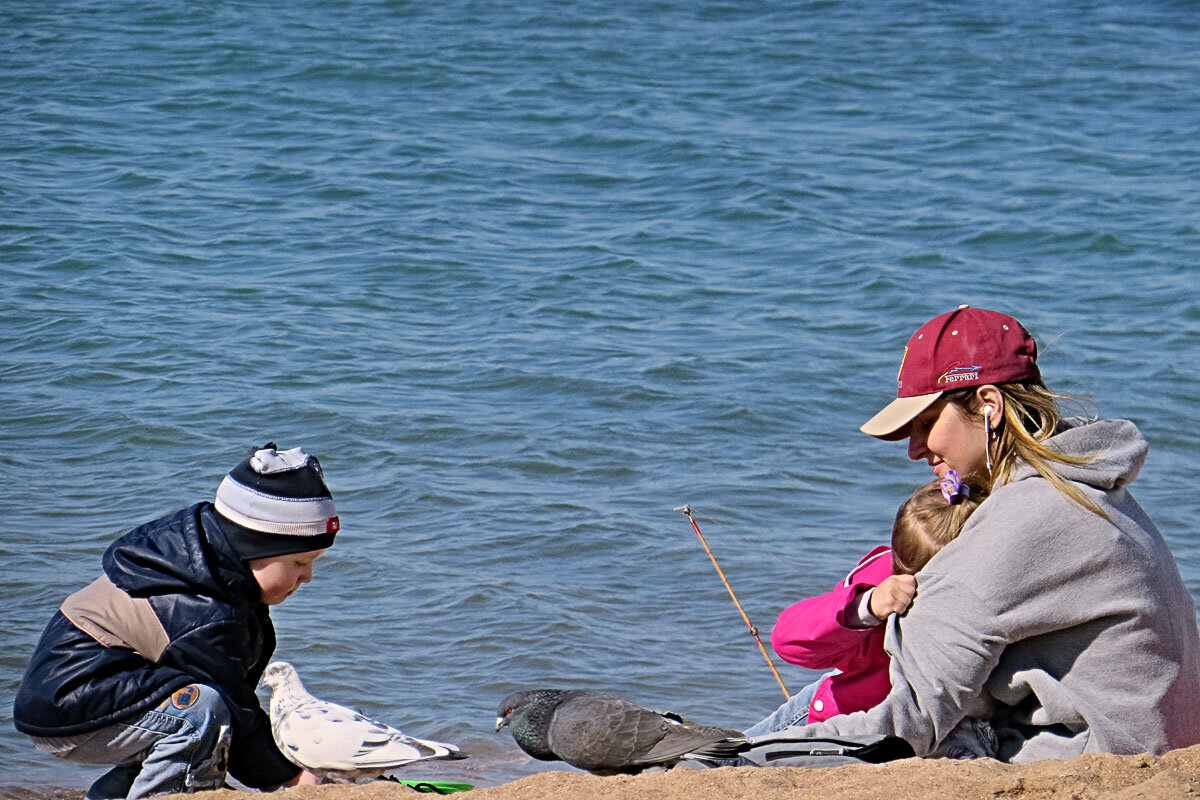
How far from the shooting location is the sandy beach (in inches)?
110

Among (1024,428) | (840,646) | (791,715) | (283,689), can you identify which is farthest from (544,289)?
(1024,428)

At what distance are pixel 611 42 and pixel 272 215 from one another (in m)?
6.66

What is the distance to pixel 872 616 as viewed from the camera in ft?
10.4

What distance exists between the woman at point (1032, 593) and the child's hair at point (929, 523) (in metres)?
0.06

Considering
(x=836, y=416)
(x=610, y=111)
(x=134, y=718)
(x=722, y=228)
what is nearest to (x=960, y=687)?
(x=134, y=718)

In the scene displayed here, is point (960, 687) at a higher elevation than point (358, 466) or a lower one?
higher

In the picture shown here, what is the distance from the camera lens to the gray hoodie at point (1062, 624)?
2.86 m

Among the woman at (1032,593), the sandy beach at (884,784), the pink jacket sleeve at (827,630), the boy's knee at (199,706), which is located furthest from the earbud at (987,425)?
the boy's knee at (199,706)

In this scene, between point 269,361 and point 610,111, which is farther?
point 610,111

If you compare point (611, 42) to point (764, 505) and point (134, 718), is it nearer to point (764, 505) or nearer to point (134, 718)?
point (764, 505)

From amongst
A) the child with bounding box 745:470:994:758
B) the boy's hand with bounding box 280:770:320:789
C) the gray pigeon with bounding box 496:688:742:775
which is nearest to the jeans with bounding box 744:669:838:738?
the child with bounding box 745:470:994:758

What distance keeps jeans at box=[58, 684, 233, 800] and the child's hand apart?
156cm

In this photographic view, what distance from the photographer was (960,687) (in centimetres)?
294

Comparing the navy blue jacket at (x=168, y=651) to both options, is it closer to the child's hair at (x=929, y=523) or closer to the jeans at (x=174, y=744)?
the jeans at (x=174, y=744)
